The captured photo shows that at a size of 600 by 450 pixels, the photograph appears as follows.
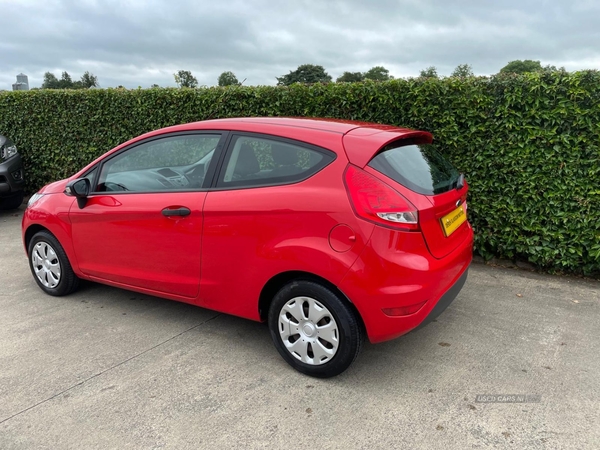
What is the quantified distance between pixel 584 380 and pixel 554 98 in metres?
2.61

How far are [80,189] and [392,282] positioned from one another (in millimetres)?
2666

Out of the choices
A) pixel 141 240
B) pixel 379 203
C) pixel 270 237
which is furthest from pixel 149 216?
pixel 379 203

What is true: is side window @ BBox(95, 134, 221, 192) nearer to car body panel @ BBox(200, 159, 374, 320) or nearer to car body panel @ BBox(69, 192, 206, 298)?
car body panel @ BBox(69, 192, 206, 298)

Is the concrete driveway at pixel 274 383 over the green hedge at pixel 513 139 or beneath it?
beneath

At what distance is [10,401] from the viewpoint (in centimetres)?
274

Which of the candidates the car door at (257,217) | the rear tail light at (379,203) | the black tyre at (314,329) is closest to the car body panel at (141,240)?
the car door at (257,217)

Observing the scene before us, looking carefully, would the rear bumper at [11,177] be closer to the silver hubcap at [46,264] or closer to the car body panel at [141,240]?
the silver hubcap at [46,264]

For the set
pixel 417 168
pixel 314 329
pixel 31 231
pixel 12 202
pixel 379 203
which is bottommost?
pixel 12 202

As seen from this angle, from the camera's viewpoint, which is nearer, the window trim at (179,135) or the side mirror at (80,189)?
the window trim at (179,135)

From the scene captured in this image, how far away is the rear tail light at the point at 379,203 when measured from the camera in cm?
260

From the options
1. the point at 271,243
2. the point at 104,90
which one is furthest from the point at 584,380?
the point at 104,90

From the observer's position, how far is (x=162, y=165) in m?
3.81

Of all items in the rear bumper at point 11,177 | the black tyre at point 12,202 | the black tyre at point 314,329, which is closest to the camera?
the black tyre at point 314,329

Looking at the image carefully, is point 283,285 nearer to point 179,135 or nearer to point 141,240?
point 141,240
